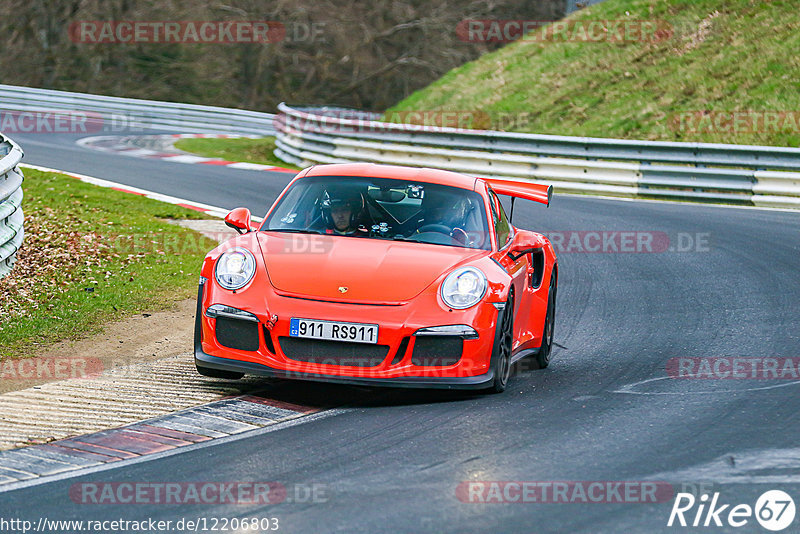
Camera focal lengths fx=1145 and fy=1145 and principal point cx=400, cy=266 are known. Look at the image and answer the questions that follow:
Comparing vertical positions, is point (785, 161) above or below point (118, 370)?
above

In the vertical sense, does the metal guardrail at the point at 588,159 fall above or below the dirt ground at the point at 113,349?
above

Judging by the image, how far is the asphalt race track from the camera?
474cm

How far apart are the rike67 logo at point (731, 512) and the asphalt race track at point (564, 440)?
3cm

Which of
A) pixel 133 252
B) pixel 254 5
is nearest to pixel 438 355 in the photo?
pixel 133 252

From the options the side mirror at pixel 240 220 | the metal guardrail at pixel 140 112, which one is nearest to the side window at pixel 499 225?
the side mirror at pixel 240 220

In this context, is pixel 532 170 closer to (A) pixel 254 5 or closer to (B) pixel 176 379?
(B) pixel 176 379

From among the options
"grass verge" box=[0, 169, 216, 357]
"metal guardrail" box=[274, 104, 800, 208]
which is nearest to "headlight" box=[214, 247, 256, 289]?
"grass verge" box=[0, 169, 216, 357]


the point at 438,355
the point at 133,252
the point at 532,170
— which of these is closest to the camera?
the point at 438,355

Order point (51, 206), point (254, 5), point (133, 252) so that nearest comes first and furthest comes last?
point (133, 252) < point (51, 206) < point (254, 5)

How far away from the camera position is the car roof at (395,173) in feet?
26.1

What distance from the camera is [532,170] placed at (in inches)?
795

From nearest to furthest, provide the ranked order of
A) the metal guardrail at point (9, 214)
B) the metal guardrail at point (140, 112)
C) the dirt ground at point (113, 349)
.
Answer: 1. the dirt ground at point (113, 349)
2. the metal guardrail at point (9, 214)
3. the metal guardrail at point (140, 112)

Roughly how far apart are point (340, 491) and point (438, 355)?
169 cm

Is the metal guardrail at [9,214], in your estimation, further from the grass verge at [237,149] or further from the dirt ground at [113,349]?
the grass verge at [237,149]
